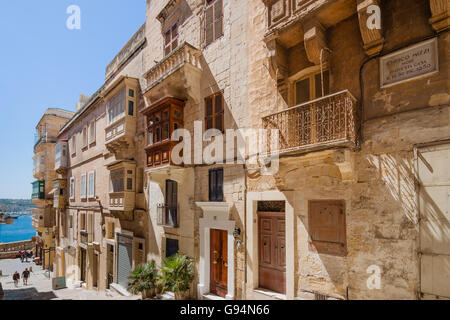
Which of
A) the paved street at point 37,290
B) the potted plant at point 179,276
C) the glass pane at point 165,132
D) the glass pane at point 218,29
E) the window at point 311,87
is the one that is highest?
the glass pane at point 218,29

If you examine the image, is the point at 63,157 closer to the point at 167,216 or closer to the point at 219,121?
the point at 167,216

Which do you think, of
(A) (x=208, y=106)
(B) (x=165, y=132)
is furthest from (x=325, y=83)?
(B) (x=165, y=132)

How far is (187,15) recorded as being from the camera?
1135 cm

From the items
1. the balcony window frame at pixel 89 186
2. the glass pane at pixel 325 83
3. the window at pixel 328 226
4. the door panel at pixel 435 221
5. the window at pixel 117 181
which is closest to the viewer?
the door panel at pixel 435 221

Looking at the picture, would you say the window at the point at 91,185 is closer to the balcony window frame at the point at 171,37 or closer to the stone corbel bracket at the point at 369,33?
the balcony window frame at the point at 171,37

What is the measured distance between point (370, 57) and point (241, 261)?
20.6ft

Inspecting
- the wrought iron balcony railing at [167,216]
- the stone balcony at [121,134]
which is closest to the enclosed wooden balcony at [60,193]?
the stone balcony at [121,134]

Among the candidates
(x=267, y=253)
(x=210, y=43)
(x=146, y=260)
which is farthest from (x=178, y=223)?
(x=210, y=43)

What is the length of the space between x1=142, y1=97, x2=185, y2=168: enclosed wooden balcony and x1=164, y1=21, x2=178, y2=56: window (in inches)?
121

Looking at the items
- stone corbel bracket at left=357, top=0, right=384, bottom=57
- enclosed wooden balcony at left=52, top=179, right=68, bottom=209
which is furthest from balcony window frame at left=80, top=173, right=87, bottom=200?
stone corbel bracket at left=357, top=0, right=384, bottom=57

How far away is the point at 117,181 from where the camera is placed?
1470cm

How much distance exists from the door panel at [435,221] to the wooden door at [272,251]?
3.26 m

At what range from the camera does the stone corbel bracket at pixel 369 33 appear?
5.23 meters

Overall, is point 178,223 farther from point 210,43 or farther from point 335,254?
point 210,43
